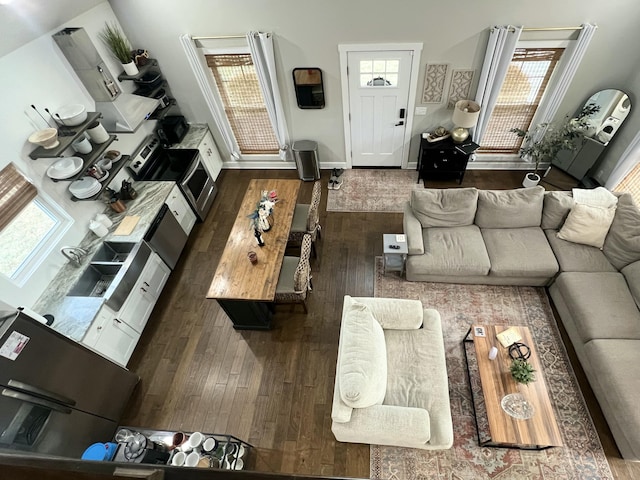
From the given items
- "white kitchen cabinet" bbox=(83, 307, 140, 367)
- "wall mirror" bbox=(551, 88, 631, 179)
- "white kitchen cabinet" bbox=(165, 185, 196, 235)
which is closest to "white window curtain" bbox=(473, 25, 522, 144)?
"wall mirror" bbox=(551, 88, 631, 179)

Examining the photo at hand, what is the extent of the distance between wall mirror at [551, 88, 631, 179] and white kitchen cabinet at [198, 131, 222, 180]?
5.46m

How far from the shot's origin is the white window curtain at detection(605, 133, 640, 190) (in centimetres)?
401

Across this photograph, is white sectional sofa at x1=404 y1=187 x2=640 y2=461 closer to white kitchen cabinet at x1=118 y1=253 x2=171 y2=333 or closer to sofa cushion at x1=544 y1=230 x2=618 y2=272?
sofa cushion at x1=544 y1=230 x2=618 y2=272

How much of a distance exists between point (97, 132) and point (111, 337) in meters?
2.28

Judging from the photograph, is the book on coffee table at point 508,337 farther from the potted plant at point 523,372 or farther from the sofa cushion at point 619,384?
the sofa cushion at point 619,384

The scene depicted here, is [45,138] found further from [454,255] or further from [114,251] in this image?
[454,255]

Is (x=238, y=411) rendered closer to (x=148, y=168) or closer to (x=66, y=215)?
(x=66, y=215)

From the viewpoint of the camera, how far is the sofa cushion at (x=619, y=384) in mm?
2600

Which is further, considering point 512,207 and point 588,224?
point 512,207

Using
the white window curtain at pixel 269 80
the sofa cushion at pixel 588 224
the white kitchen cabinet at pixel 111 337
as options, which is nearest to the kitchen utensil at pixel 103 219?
the white kitchen cabinet at pixel 111 337

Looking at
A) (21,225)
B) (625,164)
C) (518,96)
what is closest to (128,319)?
(21,225)

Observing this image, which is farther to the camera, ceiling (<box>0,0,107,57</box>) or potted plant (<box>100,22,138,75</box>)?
potted plant (<box>100,22,138,75</box>)

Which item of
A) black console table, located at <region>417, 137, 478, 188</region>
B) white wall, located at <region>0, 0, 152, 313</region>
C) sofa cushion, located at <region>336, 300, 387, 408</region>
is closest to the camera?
sofa cushion, located at <region>336, 300, 387, 408</region>

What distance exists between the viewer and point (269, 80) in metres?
4.58
